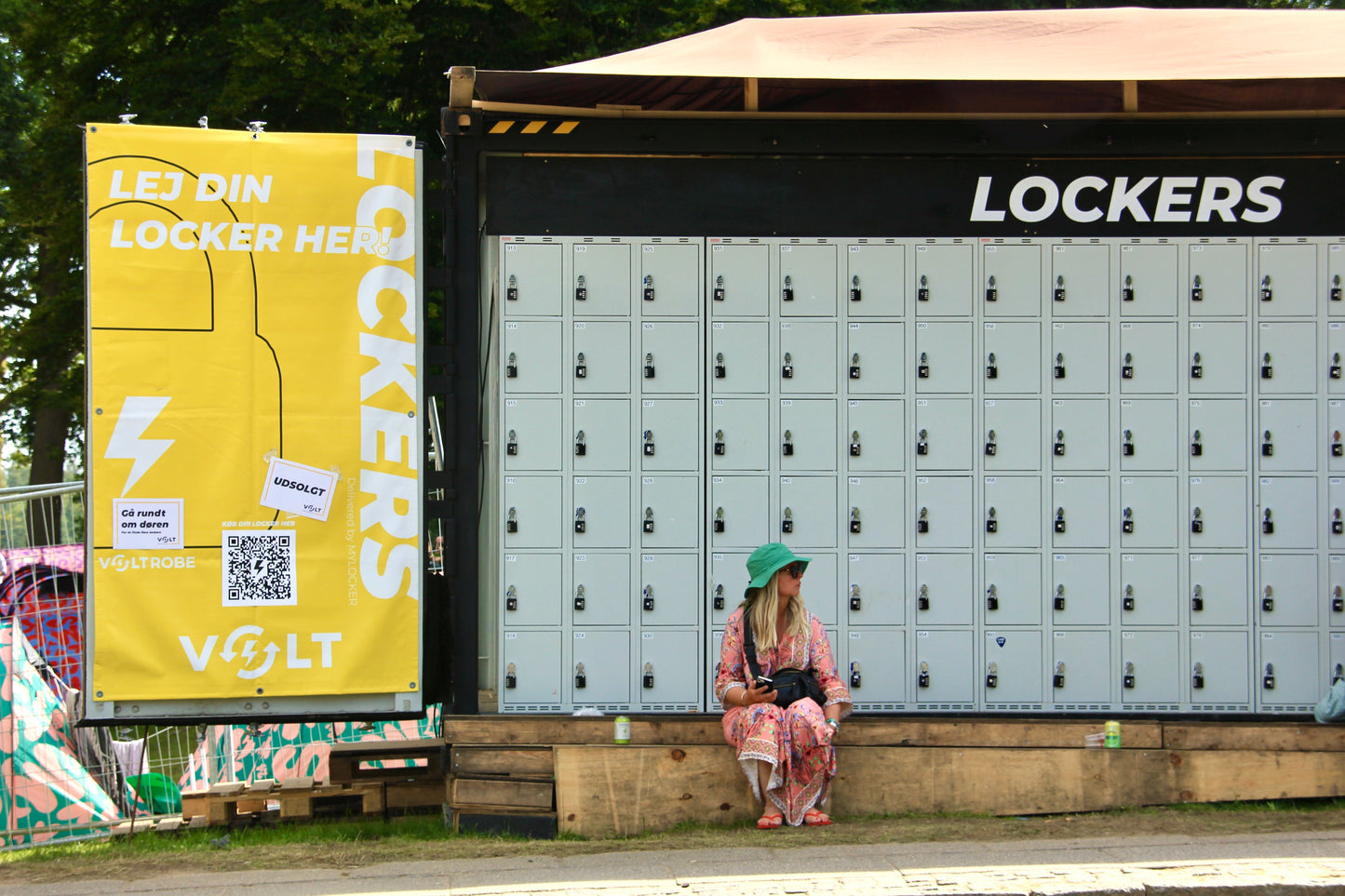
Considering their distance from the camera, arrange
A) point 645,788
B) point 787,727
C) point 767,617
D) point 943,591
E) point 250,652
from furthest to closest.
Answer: point 943,591, point 250,652, point 645,788, point 767,617, point 787,727

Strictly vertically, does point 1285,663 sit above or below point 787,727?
above

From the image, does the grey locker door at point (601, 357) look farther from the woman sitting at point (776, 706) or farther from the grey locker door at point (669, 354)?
the woman sitting at point (776, 706)

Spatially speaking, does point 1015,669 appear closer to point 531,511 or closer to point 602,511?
point 602,511

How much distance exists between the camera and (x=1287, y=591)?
7.05 metres

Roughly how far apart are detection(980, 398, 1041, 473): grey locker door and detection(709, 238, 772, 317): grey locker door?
5.00 feet

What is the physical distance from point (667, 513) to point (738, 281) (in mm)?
1477

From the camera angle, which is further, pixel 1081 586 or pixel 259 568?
pixel 1081 586

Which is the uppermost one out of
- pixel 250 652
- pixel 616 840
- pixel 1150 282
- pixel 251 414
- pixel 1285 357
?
pixel 1150 282

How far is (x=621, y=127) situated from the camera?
7035 mm

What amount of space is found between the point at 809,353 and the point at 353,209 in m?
2.82

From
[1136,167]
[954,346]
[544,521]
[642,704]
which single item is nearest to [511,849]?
[642,704]

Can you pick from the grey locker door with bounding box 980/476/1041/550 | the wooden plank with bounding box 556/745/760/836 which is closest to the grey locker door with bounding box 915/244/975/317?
the grey locker door with bounding box 980/476/1041/550

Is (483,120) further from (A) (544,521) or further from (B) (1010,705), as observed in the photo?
(B) (1010,705)

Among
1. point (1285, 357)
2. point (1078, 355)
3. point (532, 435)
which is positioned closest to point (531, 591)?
Result: point (532, 435)
